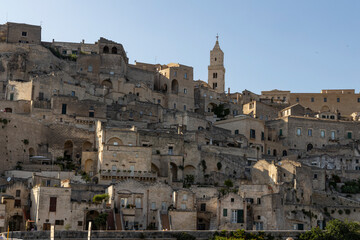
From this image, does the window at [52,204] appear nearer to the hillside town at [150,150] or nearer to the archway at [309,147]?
the hillside town at [150,150]

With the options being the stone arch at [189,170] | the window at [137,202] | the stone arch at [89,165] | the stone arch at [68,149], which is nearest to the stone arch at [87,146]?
the stone arch at [68,149]

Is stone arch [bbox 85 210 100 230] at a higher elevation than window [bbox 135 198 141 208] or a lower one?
lower

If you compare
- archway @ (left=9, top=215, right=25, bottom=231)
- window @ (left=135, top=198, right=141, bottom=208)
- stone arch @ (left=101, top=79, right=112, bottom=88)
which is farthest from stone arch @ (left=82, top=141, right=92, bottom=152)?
stone arch @ (left=101, top=79, right=112, bottom=88)

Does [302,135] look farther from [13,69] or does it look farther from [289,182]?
[13,69]

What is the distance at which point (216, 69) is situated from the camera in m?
106

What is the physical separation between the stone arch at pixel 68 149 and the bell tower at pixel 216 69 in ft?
145

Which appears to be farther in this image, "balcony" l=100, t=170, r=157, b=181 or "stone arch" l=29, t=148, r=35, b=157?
"stone arch" l=29, t=148, r=35, b=157

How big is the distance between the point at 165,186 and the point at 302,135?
95.9ft

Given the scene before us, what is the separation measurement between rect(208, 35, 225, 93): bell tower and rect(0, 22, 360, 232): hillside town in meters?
12.3

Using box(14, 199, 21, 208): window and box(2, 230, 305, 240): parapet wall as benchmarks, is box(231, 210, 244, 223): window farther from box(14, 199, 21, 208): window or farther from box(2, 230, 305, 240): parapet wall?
box(14, 199, 21, 208): window

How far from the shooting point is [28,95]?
66.9m

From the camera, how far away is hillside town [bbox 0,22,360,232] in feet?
167

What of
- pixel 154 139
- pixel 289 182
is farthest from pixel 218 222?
pixel 154 139

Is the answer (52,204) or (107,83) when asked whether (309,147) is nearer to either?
(107,83)
